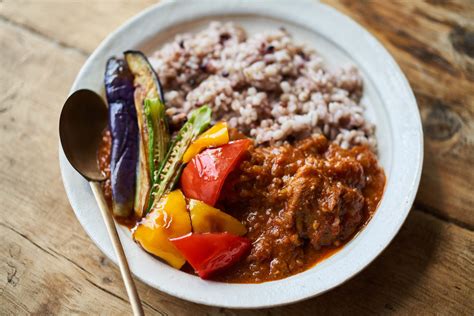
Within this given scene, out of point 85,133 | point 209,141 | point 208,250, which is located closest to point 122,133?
point 85,133

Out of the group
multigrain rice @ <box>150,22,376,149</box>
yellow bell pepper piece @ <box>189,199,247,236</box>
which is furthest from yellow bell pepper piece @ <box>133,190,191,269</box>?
multigrain rice @ <box>150,22,376,149</box>

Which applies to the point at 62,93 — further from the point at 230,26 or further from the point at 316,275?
the point at 316,275

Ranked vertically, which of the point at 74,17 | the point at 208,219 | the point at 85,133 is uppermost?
the point at 74,17

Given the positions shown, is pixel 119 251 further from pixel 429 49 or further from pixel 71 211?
pixel 429 49

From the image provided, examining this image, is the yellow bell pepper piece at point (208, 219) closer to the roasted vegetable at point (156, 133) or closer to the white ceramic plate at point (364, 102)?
the white ceramic plate at point (364, 102)

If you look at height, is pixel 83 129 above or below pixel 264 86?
below

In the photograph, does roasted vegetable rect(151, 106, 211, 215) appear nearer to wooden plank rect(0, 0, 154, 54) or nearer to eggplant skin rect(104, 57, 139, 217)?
eggplant skin rect(104, 57, 139, 217)

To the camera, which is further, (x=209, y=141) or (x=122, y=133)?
(x=122, y=133)

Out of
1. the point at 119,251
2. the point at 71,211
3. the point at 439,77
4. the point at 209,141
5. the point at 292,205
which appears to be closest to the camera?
the point at 119,251
